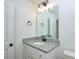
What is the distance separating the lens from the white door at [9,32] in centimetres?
264

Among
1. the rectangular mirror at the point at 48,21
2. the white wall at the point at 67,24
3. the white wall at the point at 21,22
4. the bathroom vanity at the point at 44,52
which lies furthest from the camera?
the white wall at the point at 21,22

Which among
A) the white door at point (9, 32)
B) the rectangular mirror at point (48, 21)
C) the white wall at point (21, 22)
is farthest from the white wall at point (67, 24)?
the white door at point (9, 32)

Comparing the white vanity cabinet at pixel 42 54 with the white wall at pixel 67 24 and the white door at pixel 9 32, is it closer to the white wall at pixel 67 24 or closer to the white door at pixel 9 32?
the white wall at pixel 67 24

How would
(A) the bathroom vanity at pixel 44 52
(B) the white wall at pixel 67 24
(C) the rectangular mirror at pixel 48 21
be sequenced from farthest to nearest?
(C) the rectangular mirror at pixel 48 21 < (B) the white wall at pixel 67 24 < (A) the bathroom vanity at pixel 44 52

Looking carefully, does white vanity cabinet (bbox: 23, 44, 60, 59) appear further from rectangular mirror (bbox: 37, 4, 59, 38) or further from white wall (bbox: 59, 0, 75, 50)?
rectangular mirror (bbox: 37, 4, 59, 38)

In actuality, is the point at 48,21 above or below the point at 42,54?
above

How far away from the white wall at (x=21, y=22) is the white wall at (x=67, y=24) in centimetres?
120

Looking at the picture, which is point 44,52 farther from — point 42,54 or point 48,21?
point 48,21

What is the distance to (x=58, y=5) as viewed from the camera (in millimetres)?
2438

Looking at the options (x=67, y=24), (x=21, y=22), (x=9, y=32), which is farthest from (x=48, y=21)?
(x=9, y=32)

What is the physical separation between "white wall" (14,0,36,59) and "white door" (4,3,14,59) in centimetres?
23

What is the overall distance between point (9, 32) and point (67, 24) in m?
1.59

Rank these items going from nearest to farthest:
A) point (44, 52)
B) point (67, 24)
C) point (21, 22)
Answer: point (44, 52), point (67, 24), point (21, 22)

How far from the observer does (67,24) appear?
2252mm
